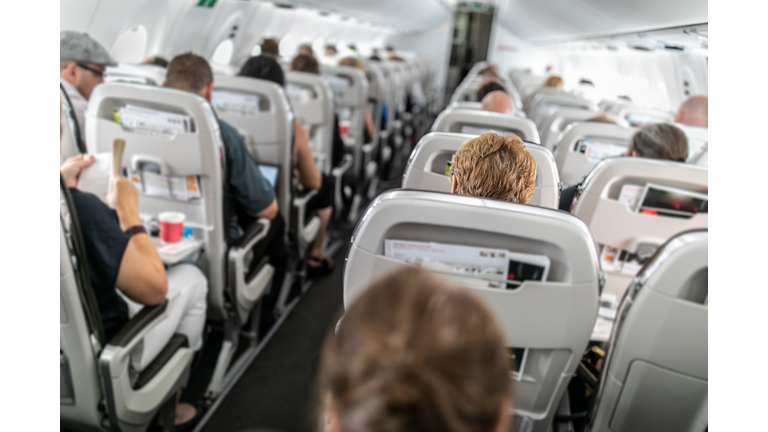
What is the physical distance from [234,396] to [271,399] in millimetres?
204

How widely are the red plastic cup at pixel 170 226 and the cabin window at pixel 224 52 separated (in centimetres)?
644

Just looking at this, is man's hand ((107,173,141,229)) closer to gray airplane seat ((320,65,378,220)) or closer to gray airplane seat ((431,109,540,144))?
gray airplane seat ((431,109,540,144))

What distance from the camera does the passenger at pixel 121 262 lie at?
1665 millimetres

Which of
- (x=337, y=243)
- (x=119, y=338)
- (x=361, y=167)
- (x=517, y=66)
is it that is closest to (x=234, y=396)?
(x=119, y=338)

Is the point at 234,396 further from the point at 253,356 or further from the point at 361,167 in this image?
the point at 361,167

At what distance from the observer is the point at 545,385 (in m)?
1.39

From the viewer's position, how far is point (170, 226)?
2.19 meters

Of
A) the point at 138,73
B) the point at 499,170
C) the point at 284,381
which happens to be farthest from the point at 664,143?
the point at 138,73

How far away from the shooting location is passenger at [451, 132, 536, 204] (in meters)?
1.54

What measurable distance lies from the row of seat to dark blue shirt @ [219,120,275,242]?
0.46 feet

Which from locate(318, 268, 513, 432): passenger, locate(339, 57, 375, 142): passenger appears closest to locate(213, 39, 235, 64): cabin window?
locate(339, 57, 375, 142): passenger

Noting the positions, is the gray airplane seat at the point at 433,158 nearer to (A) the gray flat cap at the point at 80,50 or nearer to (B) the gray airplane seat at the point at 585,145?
(B) the gray airplane seat at the point at 585,145

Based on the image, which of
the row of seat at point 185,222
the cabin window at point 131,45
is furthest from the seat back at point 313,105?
the cabin window at point 131,45

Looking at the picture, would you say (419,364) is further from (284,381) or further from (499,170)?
(284,381)
